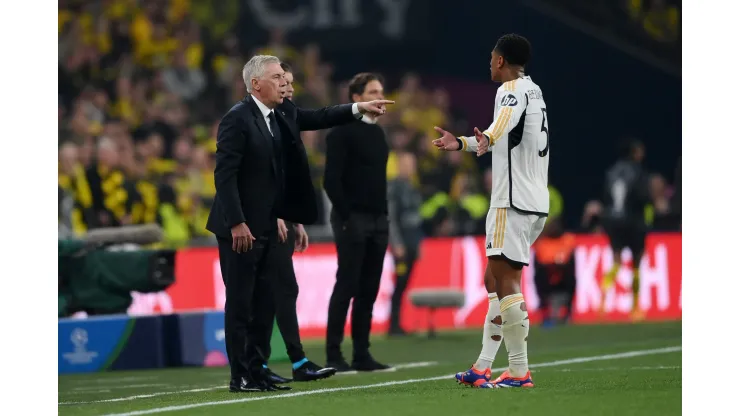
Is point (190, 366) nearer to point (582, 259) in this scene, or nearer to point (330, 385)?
point (330, 385)

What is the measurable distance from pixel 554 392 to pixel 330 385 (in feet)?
5.50

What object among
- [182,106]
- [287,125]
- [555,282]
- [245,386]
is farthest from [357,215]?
[182,106]

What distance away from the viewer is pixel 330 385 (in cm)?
886

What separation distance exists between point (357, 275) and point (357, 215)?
1.48ft

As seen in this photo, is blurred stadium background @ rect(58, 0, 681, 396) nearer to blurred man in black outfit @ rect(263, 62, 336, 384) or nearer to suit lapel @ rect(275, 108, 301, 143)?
blurred man in black outfit @ rect(263, 62, 336, 384)

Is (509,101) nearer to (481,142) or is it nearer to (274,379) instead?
(481,142)

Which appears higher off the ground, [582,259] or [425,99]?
[425,99]

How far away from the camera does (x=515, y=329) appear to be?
806 centimetres

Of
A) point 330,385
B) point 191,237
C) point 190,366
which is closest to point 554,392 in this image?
point 330,385

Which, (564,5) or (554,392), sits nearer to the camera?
(554,392)

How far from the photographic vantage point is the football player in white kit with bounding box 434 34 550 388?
8.01m

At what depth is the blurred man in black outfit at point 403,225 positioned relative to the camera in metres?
15.8

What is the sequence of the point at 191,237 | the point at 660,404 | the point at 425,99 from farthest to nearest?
the point at 425,99
the point at 191,237
the point at 660,404

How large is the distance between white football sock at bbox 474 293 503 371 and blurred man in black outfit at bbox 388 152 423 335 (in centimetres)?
751
